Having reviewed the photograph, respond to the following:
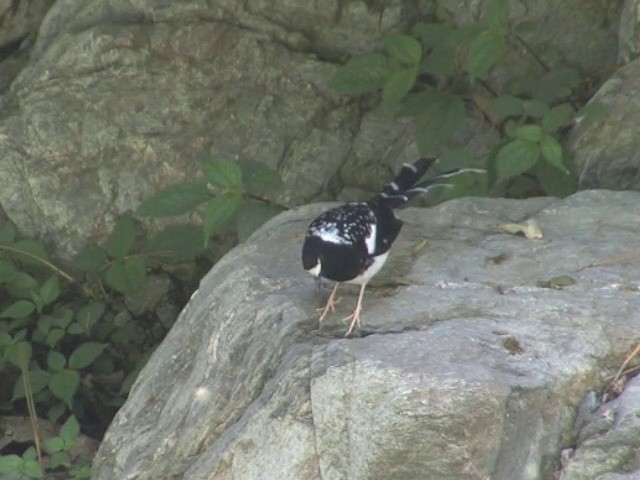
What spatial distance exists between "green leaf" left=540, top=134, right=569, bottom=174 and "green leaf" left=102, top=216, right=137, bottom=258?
2.05m

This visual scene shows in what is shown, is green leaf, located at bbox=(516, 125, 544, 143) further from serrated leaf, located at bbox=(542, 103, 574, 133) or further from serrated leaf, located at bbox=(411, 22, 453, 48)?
serrated leaf, located at bbox=(411, 22, 453, 48)

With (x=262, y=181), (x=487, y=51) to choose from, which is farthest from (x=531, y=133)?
(x=262, y=181)

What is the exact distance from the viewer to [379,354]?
3.60 m

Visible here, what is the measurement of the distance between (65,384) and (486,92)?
96.5 inches

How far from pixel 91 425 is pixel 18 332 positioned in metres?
0.57

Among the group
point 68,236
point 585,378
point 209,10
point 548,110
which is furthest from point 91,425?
point 585,378

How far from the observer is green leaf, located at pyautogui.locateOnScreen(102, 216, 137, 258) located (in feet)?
19.8

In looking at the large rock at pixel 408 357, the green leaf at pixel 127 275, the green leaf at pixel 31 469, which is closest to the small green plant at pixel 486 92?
the large rock at pixel 408 357

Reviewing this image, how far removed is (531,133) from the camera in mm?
5203

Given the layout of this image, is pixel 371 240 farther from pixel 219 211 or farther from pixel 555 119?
pixel 555 119

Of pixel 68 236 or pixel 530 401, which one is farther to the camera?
pixel 68 236

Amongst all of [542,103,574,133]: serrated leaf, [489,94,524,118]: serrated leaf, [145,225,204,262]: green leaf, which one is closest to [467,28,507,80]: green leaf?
[489,94,524,118]: serrated leaf

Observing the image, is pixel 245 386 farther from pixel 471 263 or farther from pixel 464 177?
pixel 464 177

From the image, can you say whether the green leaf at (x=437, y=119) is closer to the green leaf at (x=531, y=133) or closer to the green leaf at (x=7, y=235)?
the green leaf at (x=531, y=133)
